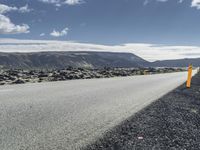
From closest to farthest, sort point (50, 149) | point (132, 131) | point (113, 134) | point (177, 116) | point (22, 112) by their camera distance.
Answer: point (50, 149) → point (113, 134) → point (132, 131) → point (22, 112) → point (177, 116)

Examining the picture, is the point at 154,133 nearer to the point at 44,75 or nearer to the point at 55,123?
the point at 55,123

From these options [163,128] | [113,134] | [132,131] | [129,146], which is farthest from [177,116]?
[129,146]

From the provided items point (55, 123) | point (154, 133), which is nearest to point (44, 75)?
point (55, 123)

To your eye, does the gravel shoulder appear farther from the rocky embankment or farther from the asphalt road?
the rocky embankment

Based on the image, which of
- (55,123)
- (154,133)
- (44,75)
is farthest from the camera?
(44,75)

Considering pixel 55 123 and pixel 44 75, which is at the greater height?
pixel 55 123

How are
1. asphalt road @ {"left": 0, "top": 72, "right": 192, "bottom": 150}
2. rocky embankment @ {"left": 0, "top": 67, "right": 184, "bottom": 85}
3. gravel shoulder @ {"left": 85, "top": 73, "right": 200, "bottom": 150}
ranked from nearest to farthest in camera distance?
asphalt road @ {"left": 0, "top": 72, "right": 192, "bottom": 150} → gravel shoulder @ {"left": 85, "top": 73, "right": 200, "bottom": 150} → rocky embankment @ {"left": 0, "top": 67, "right": 184, "bottom": 85}

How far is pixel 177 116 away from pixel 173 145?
9.86 ft

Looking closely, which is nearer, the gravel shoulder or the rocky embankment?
the gravel shoulder

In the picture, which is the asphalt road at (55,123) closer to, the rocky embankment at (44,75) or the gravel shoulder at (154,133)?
the gravel shoulder at (154,133)

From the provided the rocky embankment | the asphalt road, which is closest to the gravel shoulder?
the asphalt road

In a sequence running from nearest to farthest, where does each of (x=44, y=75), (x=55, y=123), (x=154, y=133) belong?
(x=154, y=133) → (x=55, y=123) → (x=44, y=75)

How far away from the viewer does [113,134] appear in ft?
18.3

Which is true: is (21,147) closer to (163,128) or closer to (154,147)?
(154,147)
